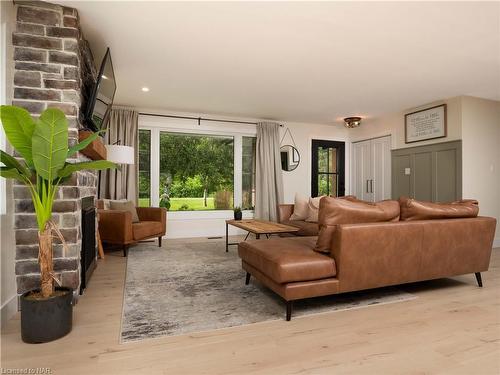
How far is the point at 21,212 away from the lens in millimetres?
2160

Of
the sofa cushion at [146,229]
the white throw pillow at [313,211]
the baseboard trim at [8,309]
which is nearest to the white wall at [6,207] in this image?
the baseboard trim at [8,309]

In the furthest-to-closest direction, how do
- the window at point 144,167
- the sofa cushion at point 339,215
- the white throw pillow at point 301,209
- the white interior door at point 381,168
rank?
the white interior door at point 381,168 → the window at point 144,167 → the white throw pillow at point 301,209 → the sofa cushion at point 339,215

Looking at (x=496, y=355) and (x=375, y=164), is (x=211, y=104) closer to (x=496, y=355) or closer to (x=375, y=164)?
(x=375, y=164)

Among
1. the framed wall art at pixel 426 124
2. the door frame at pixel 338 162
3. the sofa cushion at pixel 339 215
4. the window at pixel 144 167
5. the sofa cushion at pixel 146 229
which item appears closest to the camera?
the sofa cushion at pixel 339 215

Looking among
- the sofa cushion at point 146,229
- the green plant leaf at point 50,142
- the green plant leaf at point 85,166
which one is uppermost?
the green plant leaf at point 50,142

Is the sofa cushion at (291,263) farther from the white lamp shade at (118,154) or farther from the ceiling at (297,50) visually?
the white lamp shade at (118,154)

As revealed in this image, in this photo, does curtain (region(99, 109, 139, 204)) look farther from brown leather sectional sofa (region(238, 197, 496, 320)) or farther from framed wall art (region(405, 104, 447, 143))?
framed wall art (region(405, 104, 447, 143))

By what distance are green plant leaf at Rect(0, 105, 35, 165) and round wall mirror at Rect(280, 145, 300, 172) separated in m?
4.97

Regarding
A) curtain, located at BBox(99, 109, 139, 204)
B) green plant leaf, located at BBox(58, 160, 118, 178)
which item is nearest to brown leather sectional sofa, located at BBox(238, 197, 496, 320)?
green plant leaf, located at BBox(58, 160, 118, 178)

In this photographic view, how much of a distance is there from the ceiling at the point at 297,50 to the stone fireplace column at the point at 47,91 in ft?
0.86

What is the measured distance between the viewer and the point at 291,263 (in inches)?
82.7

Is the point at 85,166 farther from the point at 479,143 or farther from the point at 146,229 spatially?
the point at 479,143

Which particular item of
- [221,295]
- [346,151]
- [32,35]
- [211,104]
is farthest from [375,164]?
[32,35]

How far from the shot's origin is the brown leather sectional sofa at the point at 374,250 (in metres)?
2.15
